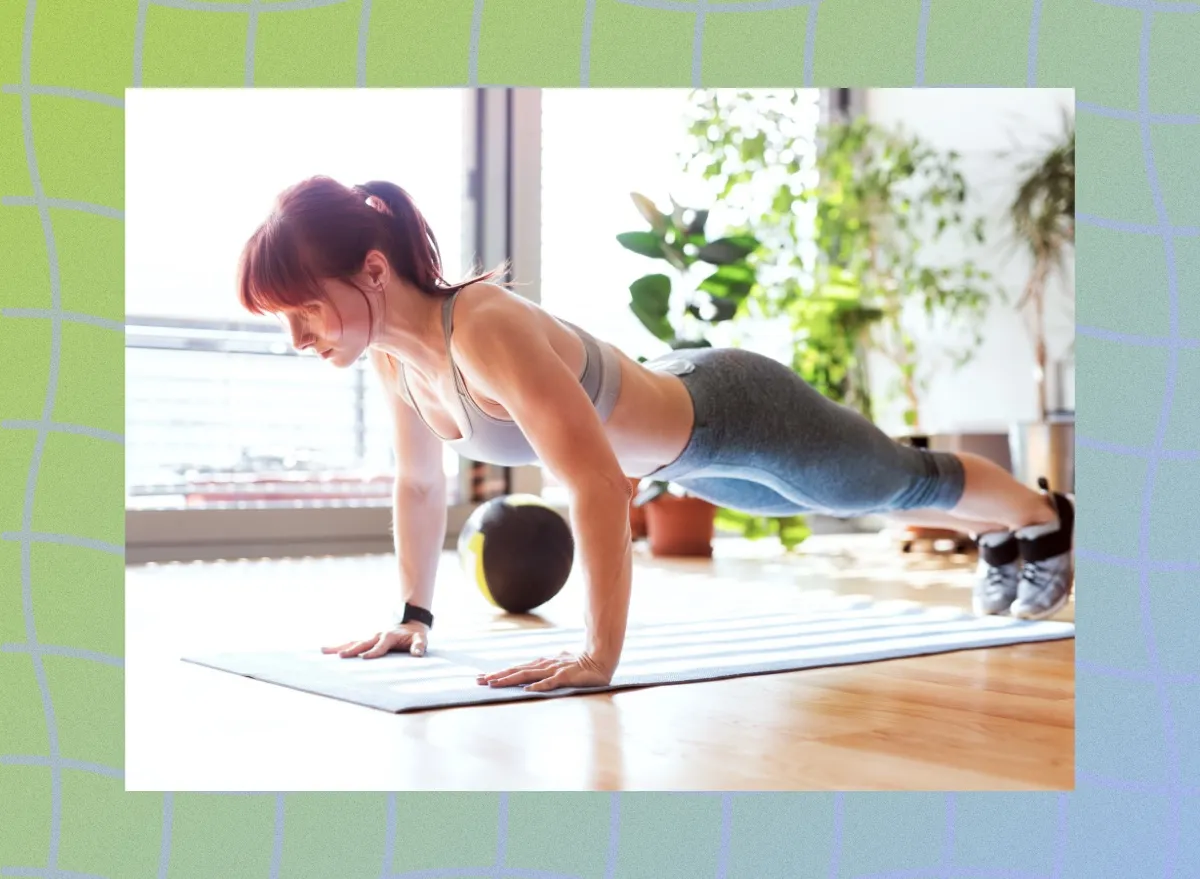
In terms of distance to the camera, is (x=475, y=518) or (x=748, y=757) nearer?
(x=748, y=757)

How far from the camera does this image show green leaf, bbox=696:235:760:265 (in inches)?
159

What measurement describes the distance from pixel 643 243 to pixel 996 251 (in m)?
2.06

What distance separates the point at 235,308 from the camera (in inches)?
185

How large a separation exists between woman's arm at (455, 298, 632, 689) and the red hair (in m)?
0.18

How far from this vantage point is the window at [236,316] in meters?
4.45

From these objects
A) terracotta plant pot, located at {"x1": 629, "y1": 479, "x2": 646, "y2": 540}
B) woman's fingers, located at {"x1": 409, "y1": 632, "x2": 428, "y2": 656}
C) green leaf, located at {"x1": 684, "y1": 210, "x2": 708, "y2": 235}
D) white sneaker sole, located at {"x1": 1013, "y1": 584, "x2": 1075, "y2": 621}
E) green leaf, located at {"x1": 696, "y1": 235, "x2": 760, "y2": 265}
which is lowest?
terracotta plant pot, located at {"x1": 629, "y1": 479, "x2": 646, "y2": 540}

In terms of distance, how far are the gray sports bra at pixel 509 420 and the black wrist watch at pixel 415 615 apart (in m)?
0.28

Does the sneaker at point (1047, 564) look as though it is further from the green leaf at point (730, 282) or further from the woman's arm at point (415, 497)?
the green leaf at point (730, 282)

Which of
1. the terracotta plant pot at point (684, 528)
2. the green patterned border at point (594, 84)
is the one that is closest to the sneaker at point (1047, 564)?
the green patterned border at point (594, 84)

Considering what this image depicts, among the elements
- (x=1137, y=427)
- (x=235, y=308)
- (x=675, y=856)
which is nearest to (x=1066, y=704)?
(x=1137, y=427)

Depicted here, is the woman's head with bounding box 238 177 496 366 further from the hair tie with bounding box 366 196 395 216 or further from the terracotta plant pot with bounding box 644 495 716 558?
the terracotta plant pot with bounding box 644 495 716 558

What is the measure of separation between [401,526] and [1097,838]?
1.27 metres

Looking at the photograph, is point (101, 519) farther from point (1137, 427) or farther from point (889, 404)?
point (889, 404)

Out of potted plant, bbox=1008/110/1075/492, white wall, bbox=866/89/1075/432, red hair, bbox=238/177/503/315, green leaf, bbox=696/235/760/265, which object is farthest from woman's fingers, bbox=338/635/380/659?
white wall, bbox=866/89/1075/432
